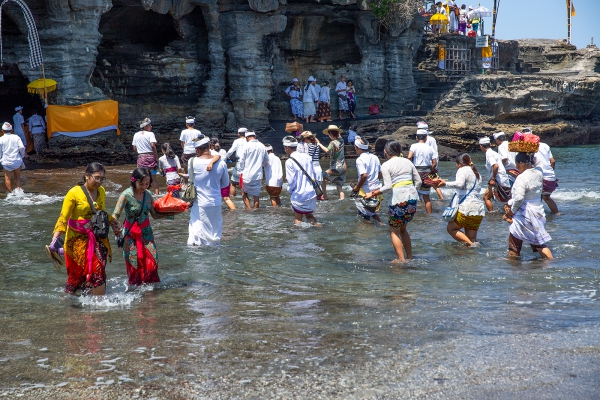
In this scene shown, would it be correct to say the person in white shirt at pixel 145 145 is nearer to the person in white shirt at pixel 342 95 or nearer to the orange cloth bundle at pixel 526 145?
the orange cloth bundle at pixel 526 145

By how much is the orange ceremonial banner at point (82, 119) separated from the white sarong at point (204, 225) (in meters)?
12.5

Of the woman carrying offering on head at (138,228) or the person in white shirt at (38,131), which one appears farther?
the person in white shirt at (38,131)

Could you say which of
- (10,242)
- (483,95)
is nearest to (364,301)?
(10,242)

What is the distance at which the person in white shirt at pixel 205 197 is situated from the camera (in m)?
7.82

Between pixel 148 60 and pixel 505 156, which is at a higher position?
pixel 148 60

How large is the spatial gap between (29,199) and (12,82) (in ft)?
31.0

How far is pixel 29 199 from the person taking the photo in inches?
529

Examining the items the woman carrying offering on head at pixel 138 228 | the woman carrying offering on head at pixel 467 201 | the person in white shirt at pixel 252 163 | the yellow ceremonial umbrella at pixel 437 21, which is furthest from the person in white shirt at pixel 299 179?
the yellow ceremonial umbrella at pixel 437 21

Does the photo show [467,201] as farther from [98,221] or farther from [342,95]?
[342,95]

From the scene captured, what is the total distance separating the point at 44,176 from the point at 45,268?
955 cm

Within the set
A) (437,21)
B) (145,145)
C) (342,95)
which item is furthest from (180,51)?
(437,21)

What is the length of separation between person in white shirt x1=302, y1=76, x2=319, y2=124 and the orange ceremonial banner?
7.95 m

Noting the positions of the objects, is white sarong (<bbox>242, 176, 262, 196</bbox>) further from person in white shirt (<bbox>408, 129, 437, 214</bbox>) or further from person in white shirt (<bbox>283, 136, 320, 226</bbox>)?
person in white shirt (<bbox>408, 129, 437, 214</bbox>)

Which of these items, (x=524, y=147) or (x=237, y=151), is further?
(x=237, y=151)
